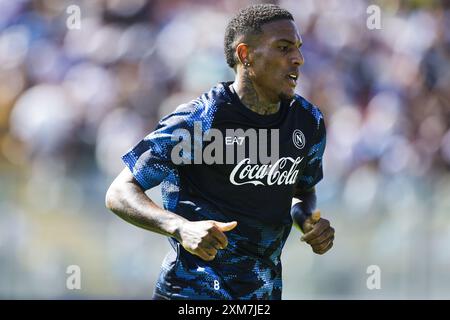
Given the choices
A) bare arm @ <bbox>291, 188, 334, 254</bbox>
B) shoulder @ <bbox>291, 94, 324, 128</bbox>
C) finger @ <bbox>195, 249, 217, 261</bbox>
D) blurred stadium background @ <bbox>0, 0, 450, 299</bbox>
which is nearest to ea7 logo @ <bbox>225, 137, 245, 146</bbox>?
shoulder @ <bbox>291, 94, 324, 128</bbox>

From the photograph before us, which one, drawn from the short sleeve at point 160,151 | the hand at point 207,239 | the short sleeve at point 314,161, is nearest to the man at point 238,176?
the short sleeve at point 160,151

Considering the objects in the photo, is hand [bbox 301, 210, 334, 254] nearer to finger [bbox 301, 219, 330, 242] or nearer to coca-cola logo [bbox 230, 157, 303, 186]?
finger [bbox 301, 219, 330, 242]

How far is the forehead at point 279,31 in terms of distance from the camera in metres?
3.78

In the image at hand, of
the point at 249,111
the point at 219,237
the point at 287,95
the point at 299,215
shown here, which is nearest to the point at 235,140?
the point at 249,111

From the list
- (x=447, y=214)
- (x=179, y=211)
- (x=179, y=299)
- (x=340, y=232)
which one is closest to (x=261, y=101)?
(x=179, y=211)

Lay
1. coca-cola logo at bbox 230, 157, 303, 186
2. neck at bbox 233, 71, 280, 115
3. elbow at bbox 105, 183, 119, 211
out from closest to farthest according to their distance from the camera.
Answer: elbow at bbox 105, 183, 119, 211 < coca-cola logo at bbox 230, 157, 303, 186 < neck at bbox 233, 71, 280, 115

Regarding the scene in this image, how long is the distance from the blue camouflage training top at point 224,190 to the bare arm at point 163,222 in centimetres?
9

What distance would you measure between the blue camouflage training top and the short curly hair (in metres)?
0.28

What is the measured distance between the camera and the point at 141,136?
6090 millimetres

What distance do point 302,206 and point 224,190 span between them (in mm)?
533

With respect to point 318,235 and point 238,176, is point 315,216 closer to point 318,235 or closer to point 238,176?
point 318,235

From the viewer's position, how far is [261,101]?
152 inches

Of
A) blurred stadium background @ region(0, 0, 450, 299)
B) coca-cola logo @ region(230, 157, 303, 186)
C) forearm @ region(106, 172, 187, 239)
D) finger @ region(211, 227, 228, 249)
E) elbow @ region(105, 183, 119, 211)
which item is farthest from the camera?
blurred stadium background @ region(0, 0, 450, 299)

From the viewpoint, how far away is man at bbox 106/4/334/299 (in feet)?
12.0
